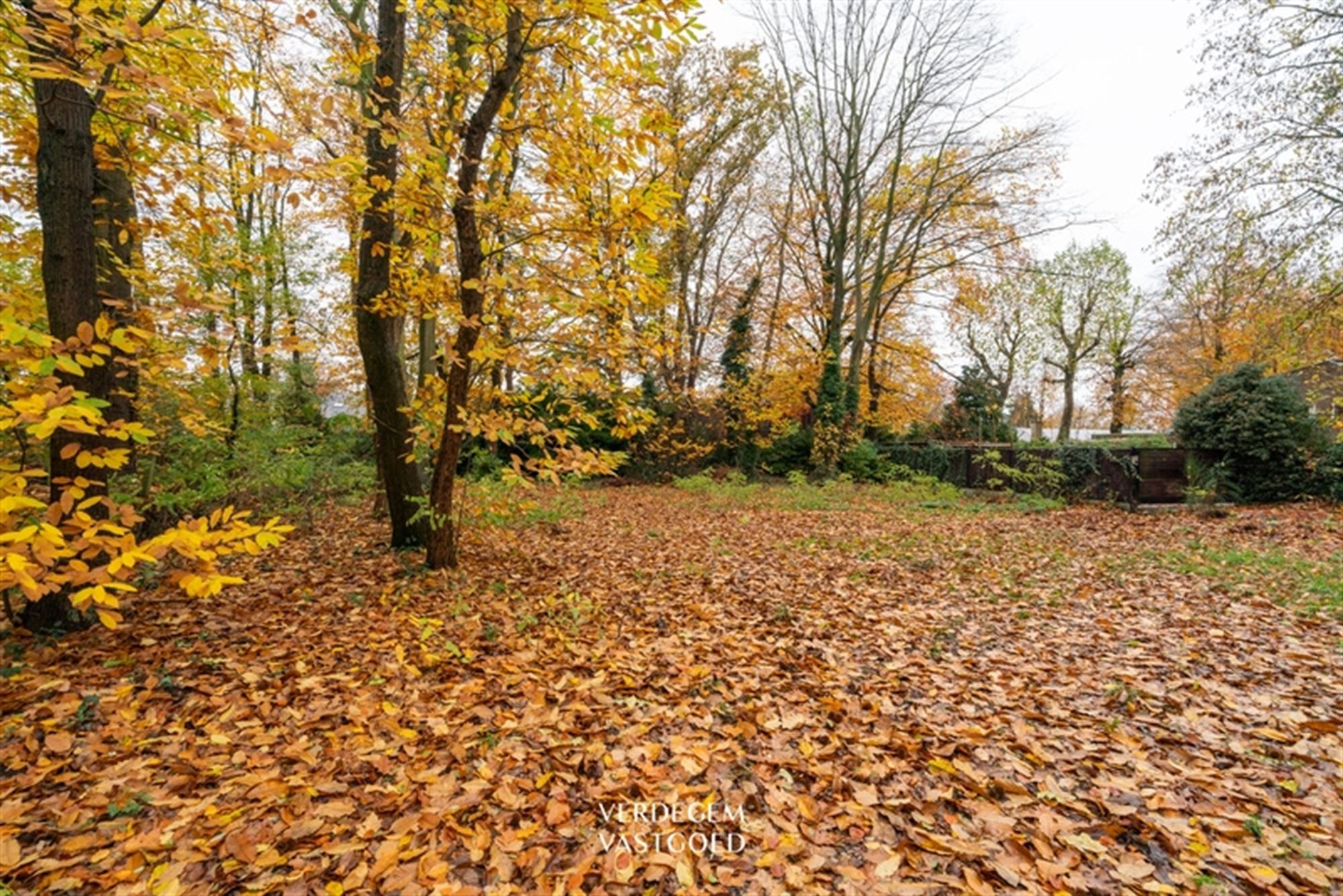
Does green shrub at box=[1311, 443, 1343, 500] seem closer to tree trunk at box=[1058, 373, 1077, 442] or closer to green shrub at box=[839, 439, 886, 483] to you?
green shrub at box=[839, 439, 886, 483]

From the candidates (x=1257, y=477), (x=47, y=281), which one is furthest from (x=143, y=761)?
(x=1257, y=477)

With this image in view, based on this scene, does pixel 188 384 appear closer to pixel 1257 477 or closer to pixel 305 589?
pixel 305 589

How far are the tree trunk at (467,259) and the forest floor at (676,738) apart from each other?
1033mm

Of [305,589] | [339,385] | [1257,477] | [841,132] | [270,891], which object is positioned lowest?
[270,891]

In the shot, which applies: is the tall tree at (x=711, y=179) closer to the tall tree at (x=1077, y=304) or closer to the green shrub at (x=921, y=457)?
the green shrub at (x=921, y=457)

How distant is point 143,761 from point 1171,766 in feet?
15.1

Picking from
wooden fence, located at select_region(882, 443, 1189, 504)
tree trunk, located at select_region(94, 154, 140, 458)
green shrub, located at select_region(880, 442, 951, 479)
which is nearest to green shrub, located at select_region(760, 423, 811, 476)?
green shrub, located at select_region(880, 442, 951, 479)

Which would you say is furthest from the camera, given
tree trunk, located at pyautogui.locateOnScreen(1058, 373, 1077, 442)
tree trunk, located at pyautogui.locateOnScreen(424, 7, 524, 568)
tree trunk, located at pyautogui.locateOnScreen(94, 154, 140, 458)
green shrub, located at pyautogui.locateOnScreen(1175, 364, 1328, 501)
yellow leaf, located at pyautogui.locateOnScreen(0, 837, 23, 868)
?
tree trunk, located at pyautogui.locateOnScreen(1058, 373, 1077, 442)

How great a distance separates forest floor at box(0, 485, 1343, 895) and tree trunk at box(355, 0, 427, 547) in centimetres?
67

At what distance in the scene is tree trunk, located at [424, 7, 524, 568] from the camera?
4000 millimetres

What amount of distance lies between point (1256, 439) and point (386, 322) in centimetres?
1396

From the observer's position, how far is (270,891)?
182cm

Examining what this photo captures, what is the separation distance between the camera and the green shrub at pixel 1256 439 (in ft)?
31.4

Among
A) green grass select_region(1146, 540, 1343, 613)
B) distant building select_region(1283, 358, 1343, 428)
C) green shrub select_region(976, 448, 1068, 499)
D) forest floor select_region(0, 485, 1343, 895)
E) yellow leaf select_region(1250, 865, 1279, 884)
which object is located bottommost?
yellow leaf select_region(1250, 865, 1279, 884)
